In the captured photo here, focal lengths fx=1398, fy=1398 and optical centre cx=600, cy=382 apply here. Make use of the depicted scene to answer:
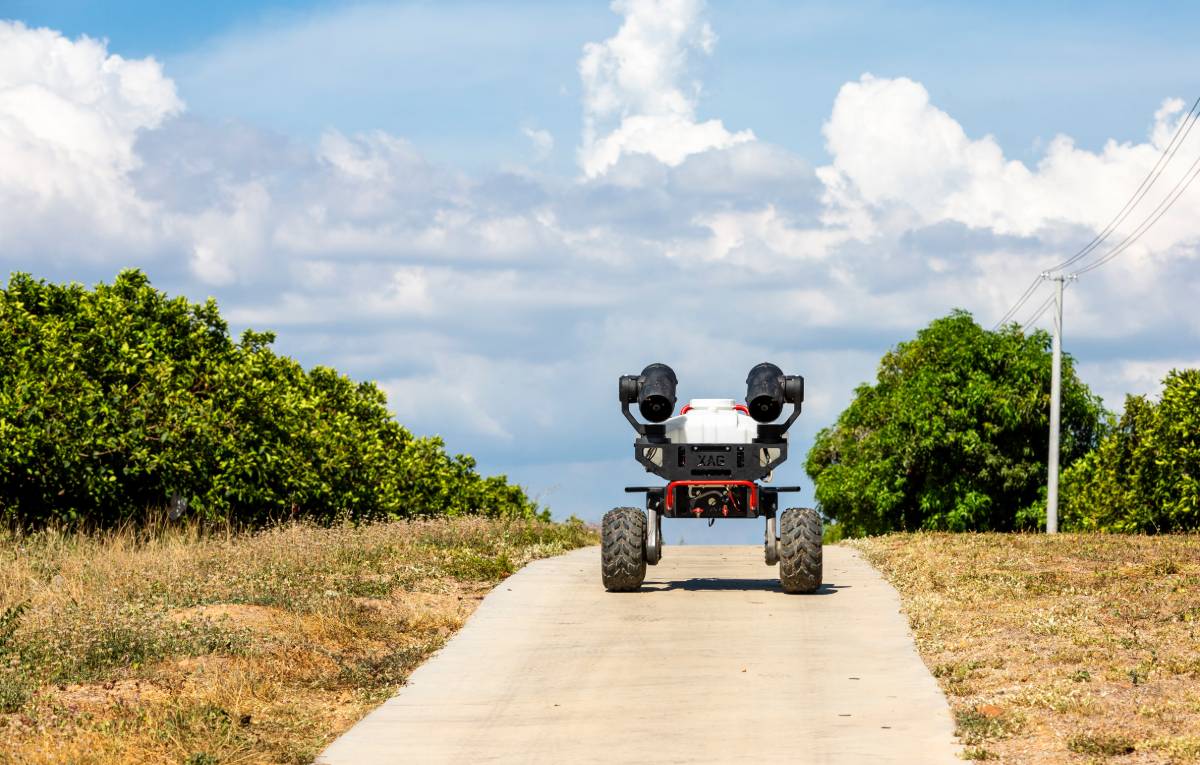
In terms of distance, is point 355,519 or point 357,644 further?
point 355,519

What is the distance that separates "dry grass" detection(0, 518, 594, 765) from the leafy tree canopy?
32.4 metres

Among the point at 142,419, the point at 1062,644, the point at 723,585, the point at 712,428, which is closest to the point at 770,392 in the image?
the point at 712,428

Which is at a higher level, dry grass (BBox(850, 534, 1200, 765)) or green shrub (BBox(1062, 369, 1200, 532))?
green shrub (BBox(1062, 369, 1200, 532))

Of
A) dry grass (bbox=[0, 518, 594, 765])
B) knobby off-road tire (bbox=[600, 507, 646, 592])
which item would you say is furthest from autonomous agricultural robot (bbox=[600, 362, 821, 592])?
dry grass (bbox=[0, 518, 594, 765])

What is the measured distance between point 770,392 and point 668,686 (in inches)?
251

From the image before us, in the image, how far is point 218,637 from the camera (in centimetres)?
1313

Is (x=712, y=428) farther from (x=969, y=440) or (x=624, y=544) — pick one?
(x=969, y=440)

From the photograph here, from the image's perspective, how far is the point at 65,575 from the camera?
18.0 metres

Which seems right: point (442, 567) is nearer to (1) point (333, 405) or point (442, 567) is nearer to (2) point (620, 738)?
(2) point (620, 738)

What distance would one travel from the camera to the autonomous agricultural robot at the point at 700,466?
17516 mm

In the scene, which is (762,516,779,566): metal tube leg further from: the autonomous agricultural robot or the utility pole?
the utility pole

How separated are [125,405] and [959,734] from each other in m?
21.7

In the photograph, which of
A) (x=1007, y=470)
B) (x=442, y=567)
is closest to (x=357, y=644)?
(x=442, y=567)

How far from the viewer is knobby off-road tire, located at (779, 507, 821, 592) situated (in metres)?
17.1
